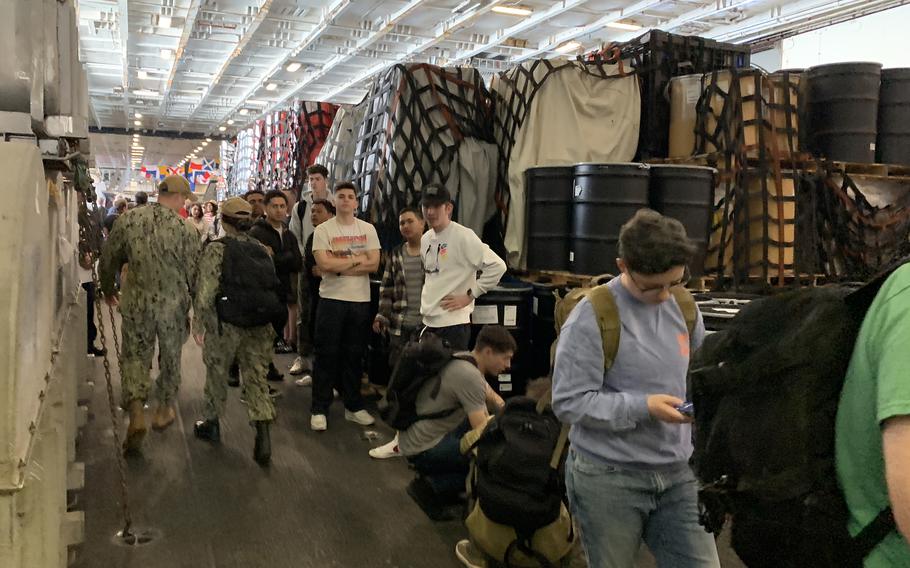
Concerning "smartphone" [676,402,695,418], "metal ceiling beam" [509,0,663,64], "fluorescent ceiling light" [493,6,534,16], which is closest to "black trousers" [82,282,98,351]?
"smartphone" [676,402,695,418]

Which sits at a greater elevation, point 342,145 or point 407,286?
point 342,145

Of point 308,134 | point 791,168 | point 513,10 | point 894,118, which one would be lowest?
point 791,168

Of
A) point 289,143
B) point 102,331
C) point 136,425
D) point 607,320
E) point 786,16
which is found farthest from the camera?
point 786,16

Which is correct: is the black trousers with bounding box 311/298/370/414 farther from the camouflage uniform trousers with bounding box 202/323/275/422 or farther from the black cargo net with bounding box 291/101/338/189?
the black cargo net with bounding box 291/101/338/189

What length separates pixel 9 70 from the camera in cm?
179

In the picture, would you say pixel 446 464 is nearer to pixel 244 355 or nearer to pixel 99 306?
pixel 244 355

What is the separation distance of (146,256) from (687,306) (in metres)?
3.52

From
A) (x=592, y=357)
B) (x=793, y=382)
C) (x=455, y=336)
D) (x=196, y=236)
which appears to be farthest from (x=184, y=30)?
(x=793, y=382)

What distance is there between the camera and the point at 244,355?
15.1ft

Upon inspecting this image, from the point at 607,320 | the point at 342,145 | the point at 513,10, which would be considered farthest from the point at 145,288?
the point at 513,10

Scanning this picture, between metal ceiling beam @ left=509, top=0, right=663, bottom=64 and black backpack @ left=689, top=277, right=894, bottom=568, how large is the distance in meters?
10.6

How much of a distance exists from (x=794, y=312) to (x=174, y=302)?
13.7ft

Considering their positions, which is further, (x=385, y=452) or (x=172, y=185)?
(x=172, y=185)

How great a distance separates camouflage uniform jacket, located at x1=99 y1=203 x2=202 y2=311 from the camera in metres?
4.54
